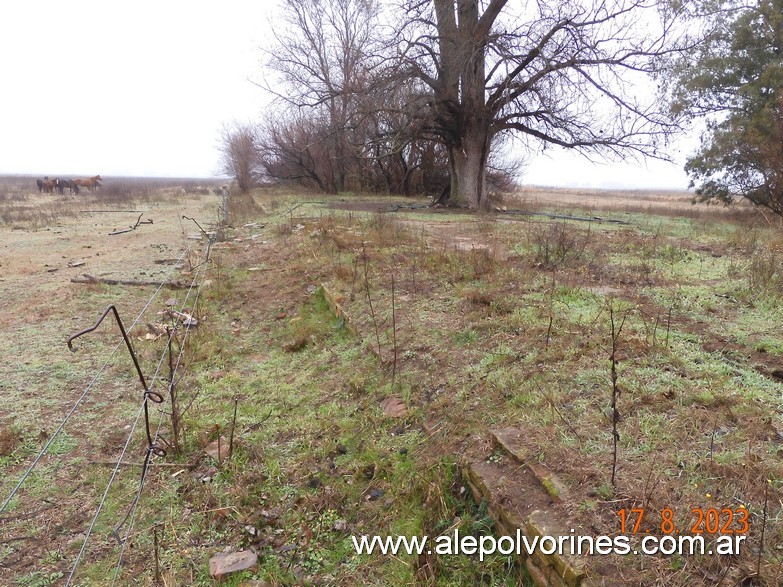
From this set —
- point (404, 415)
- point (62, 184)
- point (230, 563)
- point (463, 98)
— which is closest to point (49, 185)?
point (62, 184)

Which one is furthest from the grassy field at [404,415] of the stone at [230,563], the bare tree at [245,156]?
the bare tree at [245,156]

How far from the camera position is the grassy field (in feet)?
7.37

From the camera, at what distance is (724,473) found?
83.7 inches

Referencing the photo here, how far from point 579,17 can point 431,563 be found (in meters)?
13.4

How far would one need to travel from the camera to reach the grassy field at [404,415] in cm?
225

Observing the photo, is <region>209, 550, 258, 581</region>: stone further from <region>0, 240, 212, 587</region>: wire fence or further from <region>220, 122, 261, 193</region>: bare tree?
<region>220, 122, 261, 193</region>: bare tree

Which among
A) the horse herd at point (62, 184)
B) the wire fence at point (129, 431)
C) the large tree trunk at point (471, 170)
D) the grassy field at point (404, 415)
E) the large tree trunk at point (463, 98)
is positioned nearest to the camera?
the grassy field at point (404, 415)

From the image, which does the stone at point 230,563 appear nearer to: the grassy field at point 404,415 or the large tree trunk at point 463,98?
the grassy field at point 404,415

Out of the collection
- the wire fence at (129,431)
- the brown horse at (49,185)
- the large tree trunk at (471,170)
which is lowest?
the wire fence at (129,431)

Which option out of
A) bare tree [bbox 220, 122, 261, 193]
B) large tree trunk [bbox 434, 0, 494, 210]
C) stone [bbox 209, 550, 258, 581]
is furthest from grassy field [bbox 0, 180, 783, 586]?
bare tree [bbox 220, 122, 261, 193]

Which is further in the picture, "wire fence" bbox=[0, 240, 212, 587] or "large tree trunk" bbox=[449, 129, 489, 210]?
"large tree trunk" bbox=[449, 129, 489, 210]

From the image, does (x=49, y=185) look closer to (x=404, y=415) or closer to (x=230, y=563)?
(x=404, y=415)

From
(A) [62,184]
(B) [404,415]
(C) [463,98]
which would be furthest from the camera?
(A) [62,184]

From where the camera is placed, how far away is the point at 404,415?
11.4 ft
